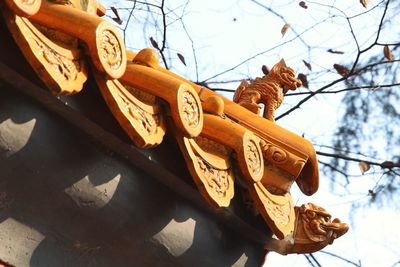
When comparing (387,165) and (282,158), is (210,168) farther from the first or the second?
(387,165)

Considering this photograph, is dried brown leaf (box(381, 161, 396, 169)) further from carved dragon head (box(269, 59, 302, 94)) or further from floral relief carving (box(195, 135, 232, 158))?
floral relief carving (box(195, 135, 232, 158))

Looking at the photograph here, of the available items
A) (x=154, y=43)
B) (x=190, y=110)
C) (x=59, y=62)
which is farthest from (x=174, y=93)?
(x=154, y=43)

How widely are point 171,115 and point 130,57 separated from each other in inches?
13.3

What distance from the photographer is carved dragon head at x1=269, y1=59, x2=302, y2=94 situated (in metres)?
3.47

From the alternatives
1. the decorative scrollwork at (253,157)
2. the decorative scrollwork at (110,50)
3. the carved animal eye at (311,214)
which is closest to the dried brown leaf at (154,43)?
the carved animal eye at (311,214)

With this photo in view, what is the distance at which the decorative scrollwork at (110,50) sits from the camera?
2.28 meters

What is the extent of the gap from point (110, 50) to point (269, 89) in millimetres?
1207

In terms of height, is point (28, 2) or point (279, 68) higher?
point (279, 68)

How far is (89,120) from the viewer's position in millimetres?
2410

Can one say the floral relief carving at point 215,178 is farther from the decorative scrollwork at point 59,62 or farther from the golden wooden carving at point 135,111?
the decorative scrollwork at point 59,62

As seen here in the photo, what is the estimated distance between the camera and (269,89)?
3426 millimetres

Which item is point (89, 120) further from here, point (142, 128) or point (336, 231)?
point (336, 231)

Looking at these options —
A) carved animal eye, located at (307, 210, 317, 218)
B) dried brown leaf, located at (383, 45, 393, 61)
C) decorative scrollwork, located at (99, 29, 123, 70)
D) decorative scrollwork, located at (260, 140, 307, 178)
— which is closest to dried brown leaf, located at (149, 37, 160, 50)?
dried brown leaf, located at (383, 45, 393, 61)

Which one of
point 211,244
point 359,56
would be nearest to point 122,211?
point 211,244
